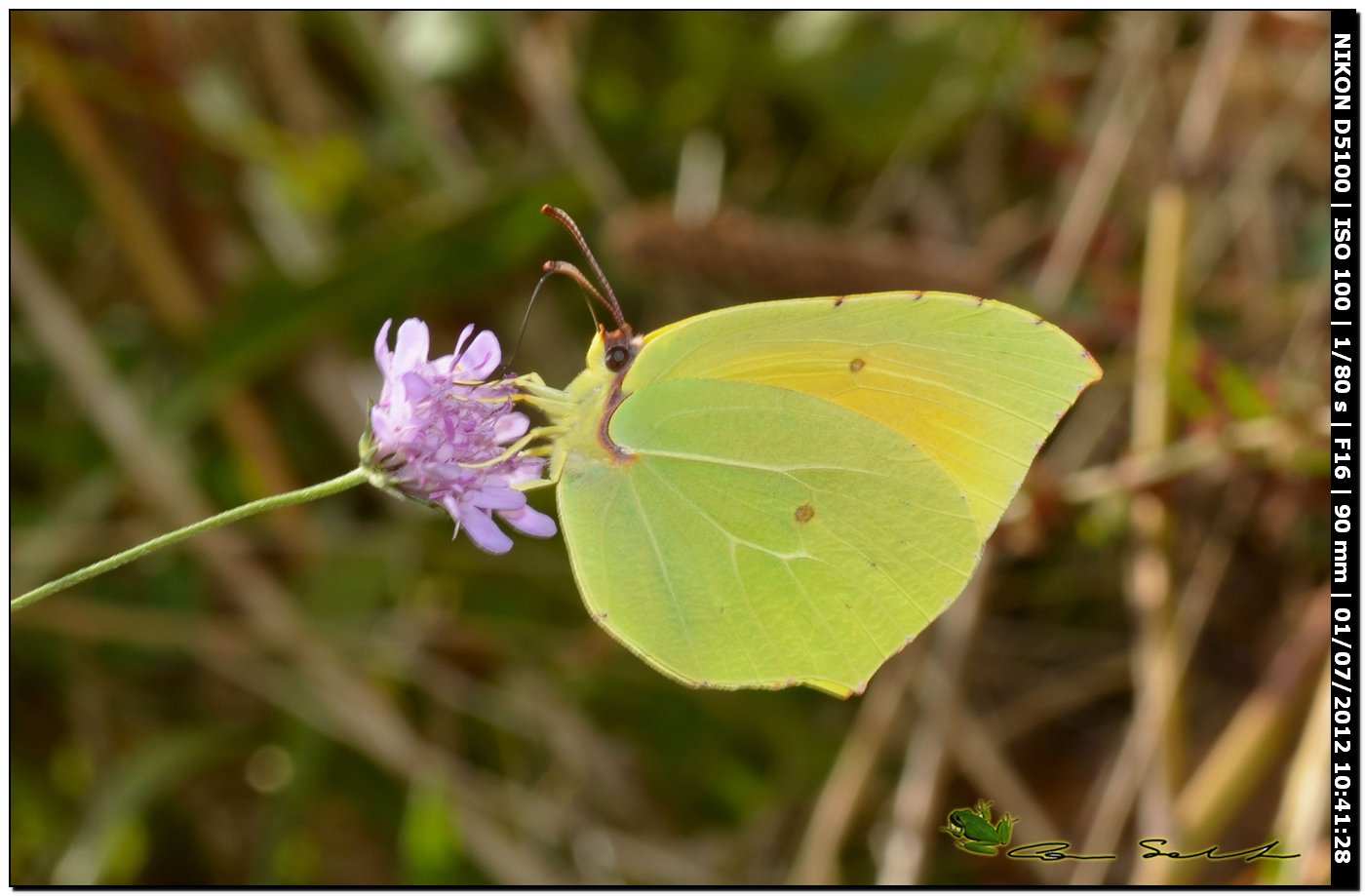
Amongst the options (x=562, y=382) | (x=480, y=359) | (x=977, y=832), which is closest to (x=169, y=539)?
(x=480, y=359)

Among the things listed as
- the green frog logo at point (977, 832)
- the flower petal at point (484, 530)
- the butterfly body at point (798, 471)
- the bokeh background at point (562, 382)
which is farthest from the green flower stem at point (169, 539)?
the bokeh background at point (562, 382)

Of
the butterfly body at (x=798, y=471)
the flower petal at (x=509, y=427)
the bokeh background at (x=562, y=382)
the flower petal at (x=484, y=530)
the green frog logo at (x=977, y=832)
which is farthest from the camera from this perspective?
the bokeh background at (x=562, y=382)

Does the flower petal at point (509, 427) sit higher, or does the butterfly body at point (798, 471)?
the flower petal at point (509, 427)

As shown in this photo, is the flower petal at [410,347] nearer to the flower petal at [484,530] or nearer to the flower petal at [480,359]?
the flower petal at [480,359]

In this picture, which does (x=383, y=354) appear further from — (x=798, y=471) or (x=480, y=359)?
(x=798, y=471)

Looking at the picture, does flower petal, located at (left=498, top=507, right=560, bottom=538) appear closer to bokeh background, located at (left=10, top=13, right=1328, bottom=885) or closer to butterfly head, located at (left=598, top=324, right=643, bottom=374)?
butterfly head, located at (left=598, top=324, right=643, bottom=374)

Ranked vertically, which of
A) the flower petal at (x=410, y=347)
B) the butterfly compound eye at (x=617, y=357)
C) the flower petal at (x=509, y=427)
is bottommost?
the flower petal at (x=509, y=427)
